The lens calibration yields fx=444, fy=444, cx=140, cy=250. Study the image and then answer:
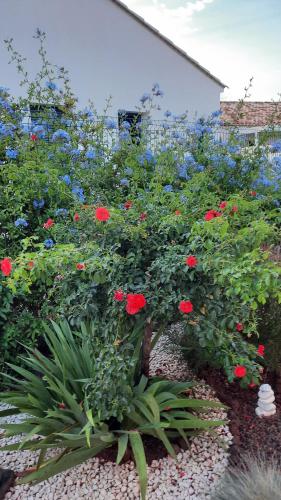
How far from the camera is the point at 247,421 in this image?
2598 millimetres

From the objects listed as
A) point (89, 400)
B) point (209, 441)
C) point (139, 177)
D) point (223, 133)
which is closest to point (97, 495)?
point (89, 400)

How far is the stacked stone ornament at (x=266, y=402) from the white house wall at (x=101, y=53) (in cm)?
919

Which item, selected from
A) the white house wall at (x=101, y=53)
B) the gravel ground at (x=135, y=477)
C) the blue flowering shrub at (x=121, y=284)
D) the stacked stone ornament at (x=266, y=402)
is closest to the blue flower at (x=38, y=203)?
the blue flowering shrub at (x=121, y=284)

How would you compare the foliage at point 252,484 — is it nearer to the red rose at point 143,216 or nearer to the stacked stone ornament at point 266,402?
the stacked stone ornament at point 266,402

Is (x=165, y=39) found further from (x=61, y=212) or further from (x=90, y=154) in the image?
(x=61, y=212)

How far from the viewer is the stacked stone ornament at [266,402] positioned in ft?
8.43

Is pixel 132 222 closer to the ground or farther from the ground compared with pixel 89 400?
farther from the ground

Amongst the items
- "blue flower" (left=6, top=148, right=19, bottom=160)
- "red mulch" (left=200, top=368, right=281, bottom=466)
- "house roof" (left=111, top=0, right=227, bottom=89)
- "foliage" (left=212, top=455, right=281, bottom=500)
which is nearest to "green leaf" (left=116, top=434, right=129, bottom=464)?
"foliage" (left=212, top=455, right=281, bottom=500)

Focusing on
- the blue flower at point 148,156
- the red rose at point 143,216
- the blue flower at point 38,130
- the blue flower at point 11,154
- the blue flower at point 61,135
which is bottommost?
the red rose at point 143,216

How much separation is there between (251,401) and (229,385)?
7.8 inches

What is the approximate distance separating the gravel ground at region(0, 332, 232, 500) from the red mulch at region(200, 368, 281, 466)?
3.0 inches

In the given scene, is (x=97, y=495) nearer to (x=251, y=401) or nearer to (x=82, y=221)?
(x=251, y=401)

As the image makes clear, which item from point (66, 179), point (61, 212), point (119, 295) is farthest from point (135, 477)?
point (66, 179)

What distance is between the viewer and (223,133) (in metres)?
6.61
